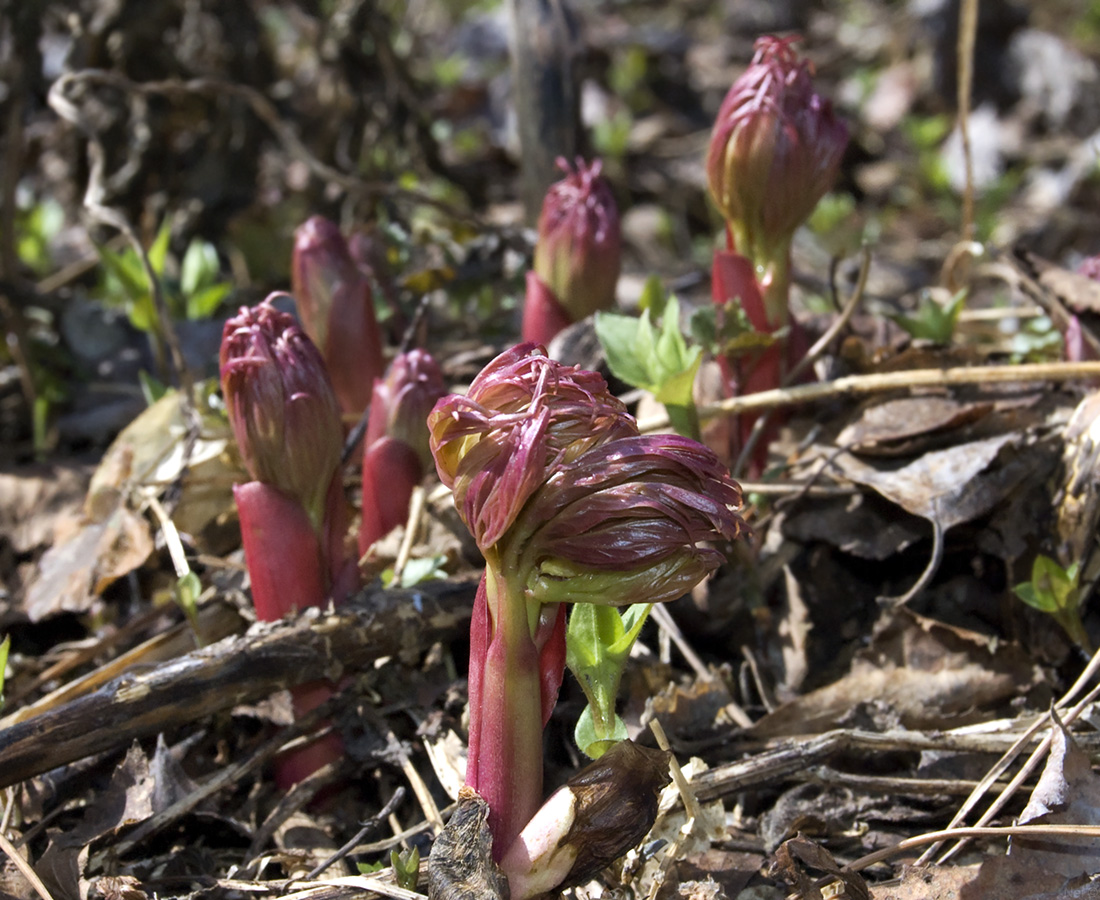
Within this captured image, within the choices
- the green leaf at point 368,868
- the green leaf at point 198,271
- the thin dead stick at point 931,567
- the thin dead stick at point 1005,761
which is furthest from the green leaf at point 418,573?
the green leaf at point 198,271

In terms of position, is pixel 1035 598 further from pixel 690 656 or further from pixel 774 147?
pixel 774 147

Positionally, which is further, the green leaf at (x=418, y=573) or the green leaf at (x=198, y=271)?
the green leaf at (x=198, y=271)

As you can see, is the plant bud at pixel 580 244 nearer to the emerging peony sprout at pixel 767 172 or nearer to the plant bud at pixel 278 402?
the emerging peony sprout at pixel 767 172

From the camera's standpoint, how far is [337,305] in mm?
2410

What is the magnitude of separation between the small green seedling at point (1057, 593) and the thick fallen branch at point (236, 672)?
109cm

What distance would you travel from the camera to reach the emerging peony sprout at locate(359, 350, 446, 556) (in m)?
2.16

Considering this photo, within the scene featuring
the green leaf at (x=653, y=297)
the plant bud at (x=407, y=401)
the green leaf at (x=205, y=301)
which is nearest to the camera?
the plant bud at (x=407, y=401)

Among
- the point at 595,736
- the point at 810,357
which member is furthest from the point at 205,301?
the point at 595,736

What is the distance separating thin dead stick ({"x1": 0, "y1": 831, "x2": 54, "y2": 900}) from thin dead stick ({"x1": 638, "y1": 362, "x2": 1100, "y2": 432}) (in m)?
1.50

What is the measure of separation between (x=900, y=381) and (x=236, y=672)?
58.2 inches

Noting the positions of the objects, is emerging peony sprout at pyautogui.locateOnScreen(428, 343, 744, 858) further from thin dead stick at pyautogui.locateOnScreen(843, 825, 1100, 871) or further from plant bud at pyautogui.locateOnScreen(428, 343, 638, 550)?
thin dead stick at pyautogui.locateOnScreen(843, 825, 1100, 871)

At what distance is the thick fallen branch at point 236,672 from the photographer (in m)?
1.67

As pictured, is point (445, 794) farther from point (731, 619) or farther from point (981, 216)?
point (981, 216)

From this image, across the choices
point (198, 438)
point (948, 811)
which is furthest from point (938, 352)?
point (198, 438)
